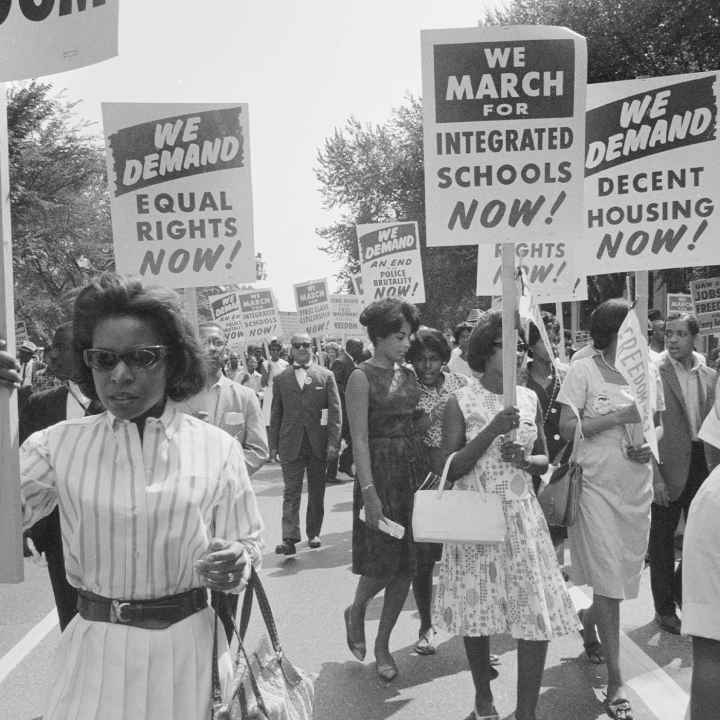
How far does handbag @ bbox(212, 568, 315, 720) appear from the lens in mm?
2422

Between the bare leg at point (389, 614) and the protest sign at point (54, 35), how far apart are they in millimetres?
3225

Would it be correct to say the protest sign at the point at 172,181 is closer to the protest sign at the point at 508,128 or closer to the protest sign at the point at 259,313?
the protest sign at the point at 508,128

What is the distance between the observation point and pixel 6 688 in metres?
5.34

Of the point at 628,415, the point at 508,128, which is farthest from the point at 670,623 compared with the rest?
the point at 508,128

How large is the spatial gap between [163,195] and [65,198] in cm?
2653

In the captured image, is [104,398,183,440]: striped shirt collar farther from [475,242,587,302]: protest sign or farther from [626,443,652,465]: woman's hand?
[475,242,587,302]: protest sign

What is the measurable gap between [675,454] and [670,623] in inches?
41.9

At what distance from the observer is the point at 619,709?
4.64 metres

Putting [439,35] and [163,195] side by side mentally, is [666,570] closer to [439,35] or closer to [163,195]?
[439,35]

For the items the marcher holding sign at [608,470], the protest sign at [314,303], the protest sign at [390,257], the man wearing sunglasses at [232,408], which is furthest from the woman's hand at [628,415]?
the protest sign at [314,303]

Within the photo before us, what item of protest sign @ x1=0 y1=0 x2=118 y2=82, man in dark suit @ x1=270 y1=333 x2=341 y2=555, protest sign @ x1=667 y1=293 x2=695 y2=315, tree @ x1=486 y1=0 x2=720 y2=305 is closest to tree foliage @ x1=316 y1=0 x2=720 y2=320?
tree @ x1=486 y1=0 x2=720 y2=305

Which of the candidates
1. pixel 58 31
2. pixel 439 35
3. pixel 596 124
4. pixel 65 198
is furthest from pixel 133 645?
pixel 65 198

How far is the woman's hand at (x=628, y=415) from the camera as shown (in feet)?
17.2

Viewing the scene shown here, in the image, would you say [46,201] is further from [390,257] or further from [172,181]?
[172,181]
